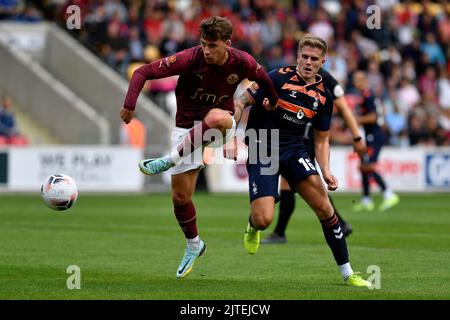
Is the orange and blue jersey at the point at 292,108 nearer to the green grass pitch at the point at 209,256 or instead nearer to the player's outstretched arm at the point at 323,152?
the player's outstretched arm at the point at 323,152

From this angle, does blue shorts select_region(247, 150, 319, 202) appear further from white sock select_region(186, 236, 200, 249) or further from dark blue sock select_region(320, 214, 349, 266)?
white sock select_region(186, 236, 200, 249)

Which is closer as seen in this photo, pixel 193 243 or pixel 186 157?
pixel 186 157

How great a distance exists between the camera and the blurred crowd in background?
96.7 ft

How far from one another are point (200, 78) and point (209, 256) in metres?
3.13

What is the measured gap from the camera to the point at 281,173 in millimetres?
10383

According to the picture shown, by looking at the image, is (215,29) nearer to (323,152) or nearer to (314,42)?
(314,42)

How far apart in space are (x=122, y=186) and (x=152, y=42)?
5.14 meters

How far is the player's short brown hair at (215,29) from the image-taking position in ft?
32.2

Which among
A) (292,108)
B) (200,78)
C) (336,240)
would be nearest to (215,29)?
(200,78)

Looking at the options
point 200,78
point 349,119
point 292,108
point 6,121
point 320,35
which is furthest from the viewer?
point 320,35

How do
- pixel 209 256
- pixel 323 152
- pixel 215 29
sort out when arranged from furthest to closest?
1. pixel 209 256
2. pixel 323 152
3. pixel 215 29

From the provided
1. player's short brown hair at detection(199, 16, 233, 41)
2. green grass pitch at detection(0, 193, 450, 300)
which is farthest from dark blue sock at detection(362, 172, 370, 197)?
player's short brown hair at detection(199, 16, 233, 41)
